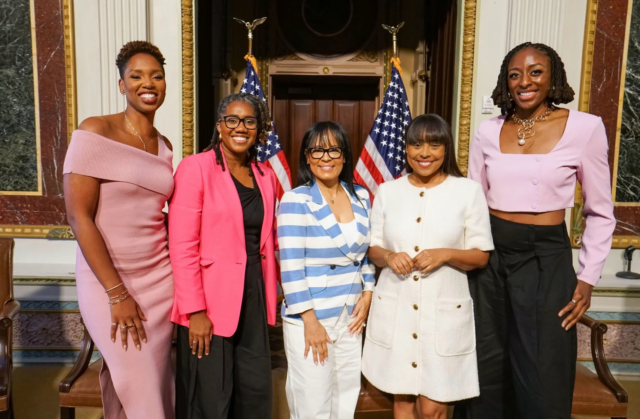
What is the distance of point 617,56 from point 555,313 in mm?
2648

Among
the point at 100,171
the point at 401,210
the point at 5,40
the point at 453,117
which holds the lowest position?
the point at 401,210

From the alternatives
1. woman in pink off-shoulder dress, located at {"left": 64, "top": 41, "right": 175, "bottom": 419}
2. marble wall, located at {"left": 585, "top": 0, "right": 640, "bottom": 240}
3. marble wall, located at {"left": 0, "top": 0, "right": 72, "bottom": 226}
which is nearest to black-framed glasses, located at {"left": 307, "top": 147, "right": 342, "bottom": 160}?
woman in pink off-shoulder dress, located at {"left": 64, "top": 41, "right": 175, "bottom": 419}

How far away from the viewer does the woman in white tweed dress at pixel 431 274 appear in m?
1.79

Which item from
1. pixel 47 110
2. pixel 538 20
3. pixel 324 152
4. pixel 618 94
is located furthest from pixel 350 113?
pixel 324 152

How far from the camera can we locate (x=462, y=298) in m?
1.83

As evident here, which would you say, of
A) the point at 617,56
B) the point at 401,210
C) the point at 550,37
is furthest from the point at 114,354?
the point at 617,56

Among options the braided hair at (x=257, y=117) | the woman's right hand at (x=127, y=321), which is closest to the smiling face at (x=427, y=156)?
the braided hair at (x=257, y=117)

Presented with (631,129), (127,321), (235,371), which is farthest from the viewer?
(631,129)

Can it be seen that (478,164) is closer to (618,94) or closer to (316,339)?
(316,339)

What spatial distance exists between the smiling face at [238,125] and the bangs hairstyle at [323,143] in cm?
23

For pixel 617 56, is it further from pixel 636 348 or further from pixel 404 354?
pixel 404 354

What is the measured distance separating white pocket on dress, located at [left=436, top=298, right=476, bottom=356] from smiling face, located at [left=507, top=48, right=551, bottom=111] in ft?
2.66

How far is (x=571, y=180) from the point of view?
177 cm

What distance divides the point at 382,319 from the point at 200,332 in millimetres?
715
